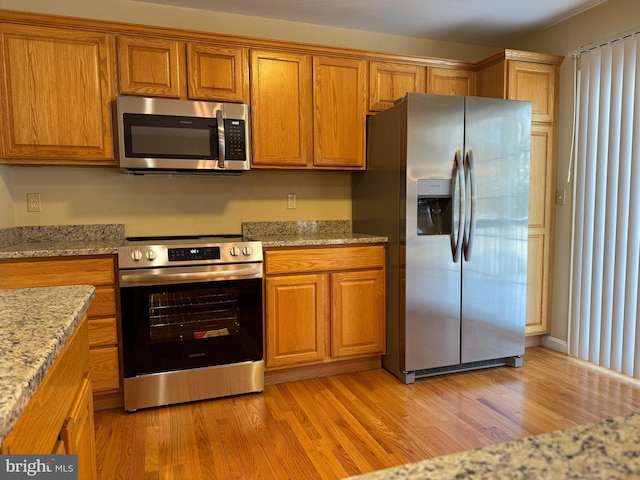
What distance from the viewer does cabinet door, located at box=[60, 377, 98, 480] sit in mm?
998

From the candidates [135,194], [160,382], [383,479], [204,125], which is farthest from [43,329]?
[135,194]

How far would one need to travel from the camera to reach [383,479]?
18.2 inches

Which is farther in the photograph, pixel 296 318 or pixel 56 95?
pixel 296 318

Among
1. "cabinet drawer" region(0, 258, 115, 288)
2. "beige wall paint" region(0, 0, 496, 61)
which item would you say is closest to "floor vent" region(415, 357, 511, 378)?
"cabinet drawer" region(0, 258, 115, 288)

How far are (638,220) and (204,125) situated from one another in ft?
8.99

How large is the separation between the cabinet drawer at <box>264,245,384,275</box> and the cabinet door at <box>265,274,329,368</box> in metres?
0.06

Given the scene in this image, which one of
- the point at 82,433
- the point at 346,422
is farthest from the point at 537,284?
the point at 82,433

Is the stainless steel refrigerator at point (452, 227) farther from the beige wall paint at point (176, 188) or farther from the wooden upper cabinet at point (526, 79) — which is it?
the beige wall paint at point (176, 188)

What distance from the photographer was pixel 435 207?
9.34ft

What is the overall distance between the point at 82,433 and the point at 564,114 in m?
3.52

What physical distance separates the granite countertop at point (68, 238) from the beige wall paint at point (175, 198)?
Answer: 49mm

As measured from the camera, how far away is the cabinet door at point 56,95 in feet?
7.89

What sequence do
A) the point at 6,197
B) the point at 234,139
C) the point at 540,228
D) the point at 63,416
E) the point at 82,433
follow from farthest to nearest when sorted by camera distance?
the point at 540,228 → the point at 234,139 → the point at 6,197 → the point at 82,433 → the point at 63,416

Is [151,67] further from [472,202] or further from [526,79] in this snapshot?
[526,79]
